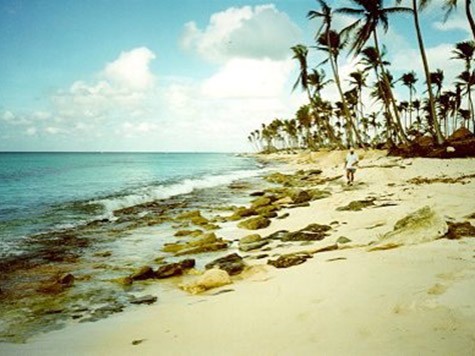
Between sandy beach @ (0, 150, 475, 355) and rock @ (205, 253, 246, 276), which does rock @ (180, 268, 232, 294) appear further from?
rock @ (205, 253, 246, 276)

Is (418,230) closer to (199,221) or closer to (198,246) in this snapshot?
(198,246)

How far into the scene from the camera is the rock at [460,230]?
6125mm

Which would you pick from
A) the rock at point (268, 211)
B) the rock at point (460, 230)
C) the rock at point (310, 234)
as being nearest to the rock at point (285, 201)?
the rock at point (268, 211)

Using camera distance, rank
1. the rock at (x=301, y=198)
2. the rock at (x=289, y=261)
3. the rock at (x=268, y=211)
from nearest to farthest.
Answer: the rock at (x=289, y=261) < the rock at (x=268, y=211) < the rock at (x=301, y=198)

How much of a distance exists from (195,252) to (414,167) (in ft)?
51.8

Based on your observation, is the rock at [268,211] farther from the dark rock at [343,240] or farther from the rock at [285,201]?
the dark rock at [343,240]

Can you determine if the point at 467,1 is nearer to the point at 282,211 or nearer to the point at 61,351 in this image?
the point at 282,211

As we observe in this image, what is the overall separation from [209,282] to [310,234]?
3.66 metres

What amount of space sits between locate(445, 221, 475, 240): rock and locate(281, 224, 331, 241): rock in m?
2.91

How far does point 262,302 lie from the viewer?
4.91 meters

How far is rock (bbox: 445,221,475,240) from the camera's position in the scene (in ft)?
20.1

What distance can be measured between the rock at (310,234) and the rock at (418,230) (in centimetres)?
212

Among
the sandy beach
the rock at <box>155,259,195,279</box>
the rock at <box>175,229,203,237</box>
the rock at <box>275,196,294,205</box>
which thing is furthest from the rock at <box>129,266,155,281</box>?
the rock at <box>275,196,294,205</box>

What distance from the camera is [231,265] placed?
715 centimetres
